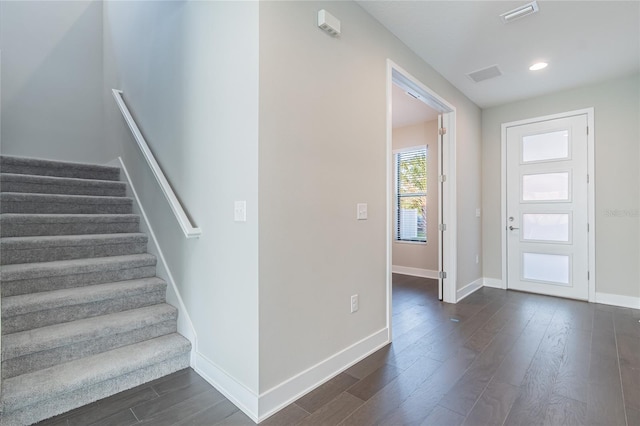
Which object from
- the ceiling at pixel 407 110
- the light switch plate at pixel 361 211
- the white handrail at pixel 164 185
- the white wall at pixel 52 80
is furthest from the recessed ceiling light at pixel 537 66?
the white wall at pixel 52 80

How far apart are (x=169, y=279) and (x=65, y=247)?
0.91 m

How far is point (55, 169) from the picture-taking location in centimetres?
341

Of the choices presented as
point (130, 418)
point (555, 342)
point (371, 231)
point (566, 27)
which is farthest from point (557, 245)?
point (130, 418)

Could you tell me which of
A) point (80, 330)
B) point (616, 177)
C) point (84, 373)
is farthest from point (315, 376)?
point (616, 177)

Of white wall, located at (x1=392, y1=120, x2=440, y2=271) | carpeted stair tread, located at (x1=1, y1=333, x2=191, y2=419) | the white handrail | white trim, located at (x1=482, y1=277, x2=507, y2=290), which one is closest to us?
carpeted stair tread, located at (x1=1, y1=333, x2=191, y2=419)

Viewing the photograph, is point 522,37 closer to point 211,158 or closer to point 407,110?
point 407,110

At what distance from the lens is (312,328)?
77.1 inches

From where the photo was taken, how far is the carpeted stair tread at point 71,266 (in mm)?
2090

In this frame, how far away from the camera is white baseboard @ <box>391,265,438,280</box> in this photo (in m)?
5.27

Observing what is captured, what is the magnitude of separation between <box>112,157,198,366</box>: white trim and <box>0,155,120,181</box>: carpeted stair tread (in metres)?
0.62

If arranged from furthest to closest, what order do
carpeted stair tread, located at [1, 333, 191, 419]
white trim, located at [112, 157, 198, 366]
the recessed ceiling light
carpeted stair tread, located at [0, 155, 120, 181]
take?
the recessed ceiling light
carpeted stair tread, located at [0, 155, 120, 181]
white trim, located at [112, 157, 198, 366]
carpeted stair tread, located at [1, 333, 191, 419]

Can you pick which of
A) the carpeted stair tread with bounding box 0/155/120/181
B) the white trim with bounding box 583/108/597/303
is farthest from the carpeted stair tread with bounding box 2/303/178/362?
the white trim with bounding box 583/108/597/303

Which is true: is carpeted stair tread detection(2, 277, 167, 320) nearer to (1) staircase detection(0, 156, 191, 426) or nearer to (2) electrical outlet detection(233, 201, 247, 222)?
(1) staircase detection(0, 156, 191, 426)

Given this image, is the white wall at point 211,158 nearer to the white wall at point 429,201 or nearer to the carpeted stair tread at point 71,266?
the carpeted stair tread at point 71,266
